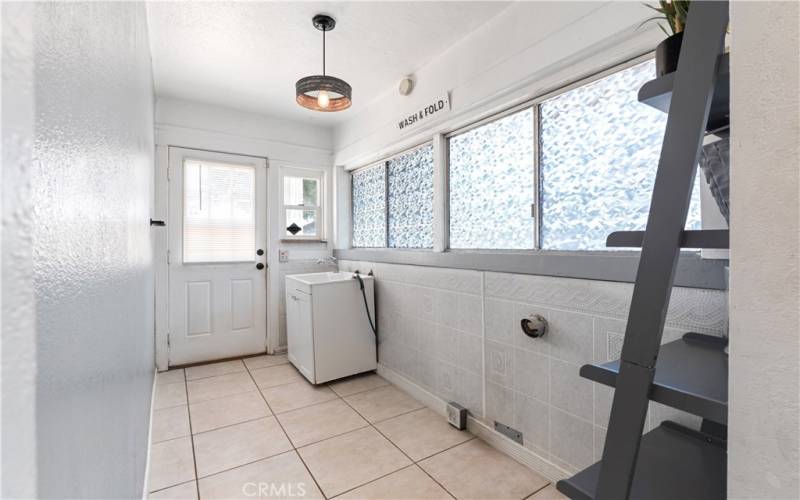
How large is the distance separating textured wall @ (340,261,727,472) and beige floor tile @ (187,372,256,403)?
1.43 m

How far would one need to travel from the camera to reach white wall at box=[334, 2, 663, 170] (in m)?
1.56

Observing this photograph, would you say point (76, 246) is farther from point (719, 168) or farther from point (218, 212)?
point (218, 212)

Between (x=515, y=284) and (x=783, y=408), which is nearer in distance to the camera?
(x=783, y=408)

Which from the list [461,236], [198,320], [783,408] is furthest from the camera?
[198,320]

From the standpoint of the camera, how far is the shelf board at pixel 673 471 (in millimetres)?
780

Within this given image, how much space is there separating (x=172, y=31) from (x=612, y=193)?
279cm

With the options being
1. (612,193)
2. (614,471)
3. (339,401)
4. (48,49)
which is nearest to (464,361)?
(339,401)

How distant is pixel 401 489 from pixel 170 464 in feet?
4.21

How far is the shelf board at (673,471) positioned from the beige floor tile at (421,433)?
4.39 feet

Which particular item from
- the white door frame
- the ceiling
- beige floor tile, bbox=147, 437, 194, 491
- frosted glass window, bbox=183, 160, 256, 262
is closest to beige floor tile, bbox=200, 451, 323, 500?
beige floor tile, bbox=147, 437, 194, 491

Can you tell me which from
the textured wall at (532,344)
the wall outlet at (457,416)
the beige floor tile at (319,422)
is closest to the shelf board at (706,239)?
the textured wall at (532,344)

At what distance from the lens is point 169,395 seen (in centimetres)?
283

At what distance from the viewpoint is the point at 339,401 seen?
274 centimetres

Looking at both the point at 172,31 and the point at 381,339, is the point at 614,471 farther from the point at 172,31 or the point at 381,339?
the point at 172,31
